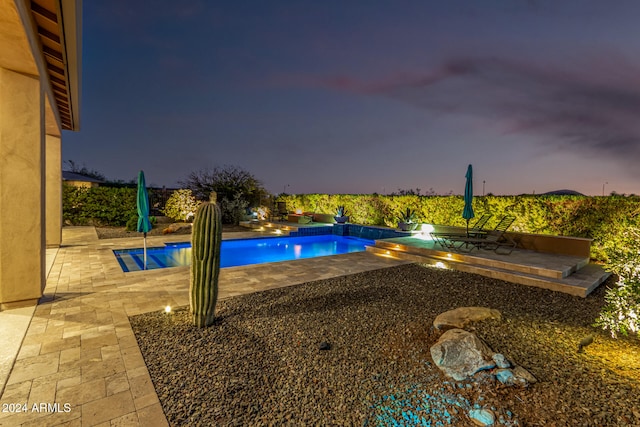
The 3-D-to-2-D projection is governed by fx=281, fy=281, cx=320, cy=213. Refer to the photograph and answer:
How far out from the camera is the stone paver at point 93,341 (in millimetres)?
2156

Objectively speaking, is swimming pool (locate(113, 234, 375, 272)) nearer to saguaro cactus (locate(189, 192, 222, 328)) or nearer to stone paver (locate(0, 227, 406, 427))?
stone paver (locate(0, 227, 406, 427))

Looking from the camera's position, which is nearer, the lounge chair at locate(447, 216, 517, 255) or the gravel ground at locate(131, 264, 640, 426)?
the gravel ground at locate(131, 264, 640, 426)

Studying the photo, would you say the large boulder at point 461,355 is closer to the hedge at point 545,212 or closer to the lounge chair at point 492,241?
the hedge at point 545,212

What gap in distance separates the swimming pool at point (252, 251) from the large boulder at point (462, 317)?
589 centimetres

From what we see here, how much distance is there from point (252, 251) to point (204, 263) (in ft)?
22.5

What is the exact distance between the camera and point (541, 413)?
6.98 ft

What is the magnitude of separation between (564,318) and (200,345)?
197 inches

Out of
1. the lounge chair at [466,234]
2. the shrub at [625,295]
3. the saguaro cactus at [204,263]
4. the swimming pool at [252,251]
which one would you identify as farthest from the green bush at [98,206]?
the shrub at [625,295]

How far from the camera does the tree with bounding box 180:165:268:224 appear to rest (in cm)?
1669

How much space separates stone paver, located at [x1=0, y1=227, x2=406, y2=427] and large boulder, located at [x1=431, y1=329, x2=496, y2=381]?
2.45m

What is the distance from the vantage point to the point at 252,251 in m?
10.3

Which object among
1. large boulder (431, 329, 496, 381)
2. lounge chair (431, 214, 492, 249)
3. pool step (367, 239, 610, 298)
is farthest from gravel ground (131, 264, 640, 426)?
lounge chair (431, 214, 492, 249)

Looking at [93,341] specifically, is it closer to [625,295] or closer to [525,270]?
[625,295]

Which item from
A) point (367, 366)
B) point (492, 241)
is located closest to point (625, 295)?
point (367, 366)
